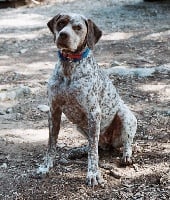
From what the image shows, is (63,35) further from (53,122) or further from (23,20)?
(23,20)

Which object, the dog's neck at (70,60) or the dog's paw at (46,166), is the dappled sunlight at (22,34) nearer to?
the dog's paw at (46,166)

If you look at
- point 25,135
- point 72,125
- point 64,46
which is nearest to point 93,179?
point 64,46

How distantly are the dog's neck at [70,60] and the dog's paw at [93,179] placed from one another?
886 mm

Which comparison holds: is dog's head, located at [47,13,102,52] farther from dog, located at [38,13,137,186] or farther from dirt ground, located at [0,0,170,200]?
dirt ground, located at [0,0,170,200]

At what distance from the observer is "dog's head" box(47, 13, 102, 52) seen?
3819 mm

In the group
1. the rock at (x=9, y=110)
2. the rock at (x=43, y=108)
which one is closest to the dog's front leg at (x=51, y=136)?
the rock at (x=43, y=108)

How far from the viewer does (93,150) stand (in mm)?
4199

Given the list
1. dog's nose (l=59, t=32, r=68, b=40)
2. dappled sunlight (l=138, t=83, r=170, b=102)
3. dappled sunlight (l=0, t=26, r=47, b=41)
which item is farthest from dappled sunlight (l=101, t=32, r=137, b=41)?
dog's nose (l=59, t=32, r=68, b=40)

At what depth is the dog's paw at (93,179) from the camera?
4141mm

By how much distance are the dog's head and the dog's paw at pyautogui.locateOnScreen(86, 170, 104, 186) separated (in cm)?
108

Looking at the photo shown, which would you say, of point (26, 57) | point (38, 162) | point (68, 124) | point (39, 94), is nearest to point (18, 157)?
point (38, 162)

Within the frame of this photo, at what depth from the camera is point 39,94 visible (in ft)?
22.9

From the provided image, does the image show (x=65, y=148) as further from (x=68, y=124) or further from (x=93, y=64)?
(x=93, y=64)

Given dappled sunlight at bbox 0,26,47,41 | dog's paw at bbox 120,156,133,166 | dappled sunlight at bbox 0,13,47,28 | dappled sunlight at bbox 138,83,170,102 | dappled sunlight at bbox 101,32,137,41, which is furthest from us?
dappled sunlight at bbox 0,13,47,28
